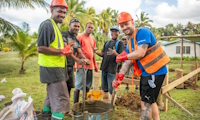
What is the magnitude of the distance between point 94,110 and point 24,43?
849cm

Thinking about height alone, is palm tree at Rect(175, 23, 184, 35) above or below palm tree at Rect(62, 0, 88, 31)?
above

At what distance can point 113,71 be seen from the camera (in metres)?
3.79

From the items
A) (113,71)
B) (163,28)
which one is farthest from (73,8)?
(163,28)

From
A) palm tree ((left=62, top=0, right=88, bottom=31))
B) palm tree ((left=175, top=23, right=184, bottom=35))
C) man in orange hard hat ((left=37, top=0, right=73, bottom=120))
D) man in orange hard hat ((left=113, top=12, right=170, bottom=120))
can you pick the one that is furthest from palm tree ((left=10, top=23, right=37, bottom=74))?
palm tree ((left=175, top=23, right=184, bottom=35))

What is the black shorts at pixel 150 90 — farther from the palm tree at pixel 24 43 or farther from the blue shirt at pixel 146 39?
the palm tree at pixel 24 43

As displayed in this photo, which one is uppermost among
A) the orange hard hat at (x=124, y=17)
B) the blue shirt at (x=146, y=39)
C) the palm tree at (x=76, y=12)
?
Answer: the palm tree at (x=76, y=12)

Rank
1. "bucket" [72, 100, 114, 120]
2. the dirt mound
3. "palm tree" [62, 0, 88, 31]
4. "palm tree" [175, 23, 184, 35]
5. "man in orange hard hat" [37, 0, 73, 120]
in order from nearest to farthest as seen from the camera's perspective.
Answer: "man in orange hard hat" [37, 0, 73, 120]
"bucket" [72, 100, 114, 120]
the dirt mound
"palm tree" [62, 0, 88, 31]
"palm tree" [175, 23, 184, 35]

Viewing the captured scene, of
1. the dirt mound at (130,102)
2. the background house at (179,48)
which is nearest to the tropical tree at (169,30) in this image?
the background house at (179,48)

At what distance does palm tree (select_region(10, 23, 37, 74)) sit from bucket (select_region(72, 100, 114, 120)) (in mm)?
8438

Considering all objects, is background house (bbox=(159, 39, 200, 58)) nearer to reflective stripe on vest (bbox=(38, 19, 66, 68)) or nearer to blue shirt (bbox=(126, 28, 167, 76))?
blue shirt (bbox=(126, 28, 167, 76))

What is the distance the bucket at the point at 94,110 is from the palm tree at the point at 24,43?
844 centimetres

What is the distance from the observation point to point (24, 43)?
33.6 feet

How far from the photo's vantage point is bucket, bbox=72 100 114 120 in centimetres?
246

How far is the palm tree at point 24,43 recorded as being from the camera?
10.1 metres
